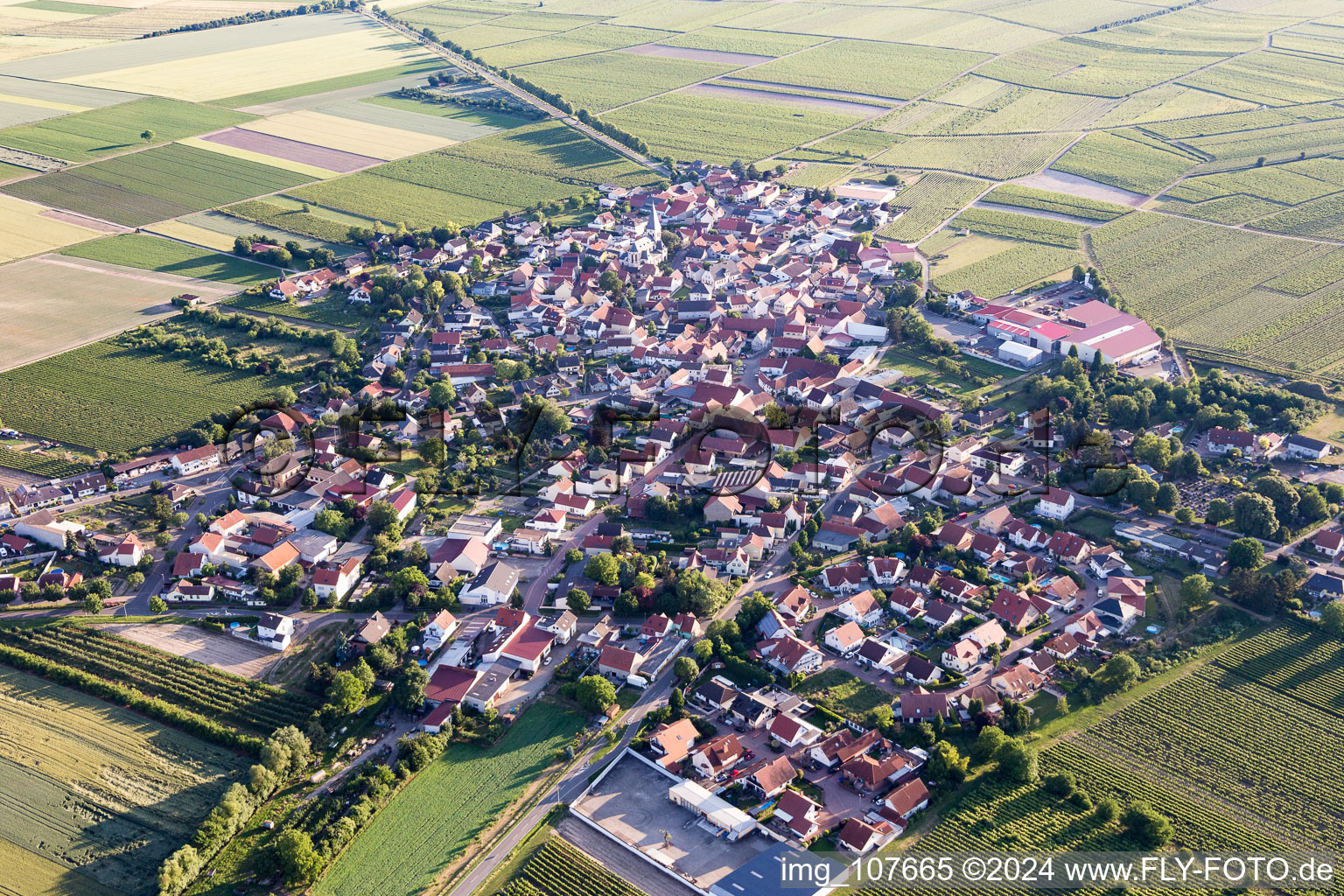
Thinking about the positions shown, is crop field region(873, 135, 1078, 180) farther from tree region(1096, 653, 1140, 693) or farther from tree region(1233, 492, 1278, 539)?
tree region(1096, 653, 1140, 693)

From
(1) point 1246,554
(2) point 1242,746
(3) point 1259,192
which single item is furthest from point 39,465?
(3) point 1259,192

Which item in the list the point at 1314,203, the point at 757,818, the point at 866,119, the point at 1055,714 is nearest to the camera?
the point at 757,818

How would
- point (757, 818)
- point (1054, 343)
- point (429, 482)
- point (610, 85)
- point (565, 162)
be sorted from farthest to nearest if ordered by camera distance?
point (610, 85) < point (565, 162) < point (1054, 343) < point (429, 482) < point (757, 818)

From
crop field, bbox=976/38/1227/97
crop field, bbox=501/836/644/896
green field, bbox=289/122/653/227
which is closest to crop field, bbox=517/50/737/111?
green field, bbox=289/122/653/227

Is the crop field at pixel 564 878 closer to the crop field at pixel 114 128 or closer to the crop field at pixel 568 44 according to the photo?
the crop field at pixel 114 128

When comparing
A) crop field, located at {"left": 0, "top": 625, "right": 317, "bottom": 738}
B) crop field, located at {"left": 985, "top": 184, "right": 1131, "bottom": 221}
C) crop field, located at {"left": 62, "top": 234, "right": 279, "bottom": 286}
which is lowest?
crop field, located at {"left": 0, "top": 625, "right": 317, "bottom": 738}

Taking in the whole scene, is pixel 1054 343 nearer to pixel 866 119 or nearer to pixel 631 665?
pixel 631 665

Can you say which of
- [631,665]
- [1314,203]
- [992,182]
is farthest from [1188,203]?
[631,665]
